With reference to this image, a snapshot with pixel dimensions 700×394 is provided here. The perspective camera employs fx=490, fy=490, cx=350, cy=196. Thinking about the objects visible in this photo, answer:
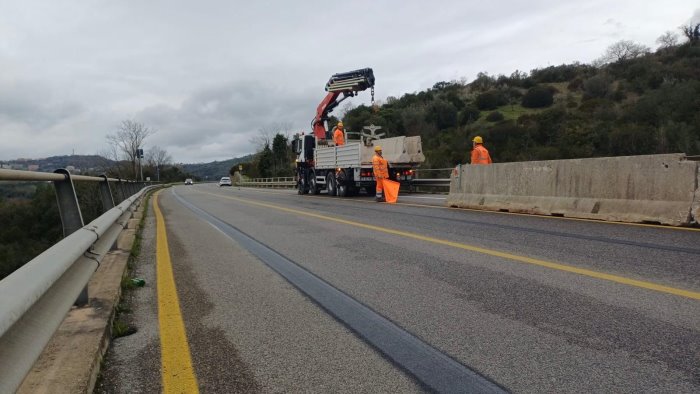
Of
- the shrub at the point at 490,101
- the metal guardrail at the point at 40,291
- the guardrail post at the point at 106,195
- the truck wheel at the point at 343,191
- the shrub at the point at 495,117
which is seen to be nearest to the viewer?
the metal guardrail at the point at 40,291

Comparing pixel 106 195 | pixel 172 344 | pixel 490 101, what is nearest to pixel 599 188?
pixel 172 344

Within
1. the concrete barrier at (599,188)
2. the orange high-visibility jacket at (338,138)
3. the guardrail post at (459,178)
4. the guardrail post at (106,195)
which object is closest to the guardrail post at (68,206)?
the guardrail post at (106,195)

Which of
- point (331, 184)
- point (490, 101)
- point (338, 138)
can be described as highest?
point (490, 101)

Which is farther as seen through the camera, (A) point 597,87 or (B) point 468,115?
(B) point 468,115

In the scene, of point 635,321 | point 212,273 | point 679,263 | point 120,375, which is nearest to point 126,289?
point 212,273


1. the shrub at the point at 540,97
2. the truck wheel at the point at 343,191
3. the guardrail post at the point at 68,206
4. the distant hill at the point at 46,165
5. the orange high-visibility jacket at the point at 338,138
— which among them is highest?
the shrub at the point at 540,97

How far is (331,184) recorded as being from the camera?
21.7 metres

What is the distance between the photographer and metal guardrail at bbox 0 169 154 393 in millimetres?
1825

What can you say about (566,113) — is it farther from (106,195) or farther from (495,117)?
(106,195)

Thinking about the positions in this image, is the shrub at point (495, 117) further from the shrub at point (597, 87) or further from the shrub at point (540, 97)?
the shrub at point (597, 87)

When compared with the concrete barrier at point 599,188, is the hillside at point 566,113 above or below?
above

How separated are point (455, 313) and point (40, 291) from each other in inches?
113

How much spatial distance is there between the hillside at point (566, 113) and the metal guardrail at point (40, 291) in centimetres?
2019

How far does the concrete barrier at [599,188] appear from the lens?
767cm
